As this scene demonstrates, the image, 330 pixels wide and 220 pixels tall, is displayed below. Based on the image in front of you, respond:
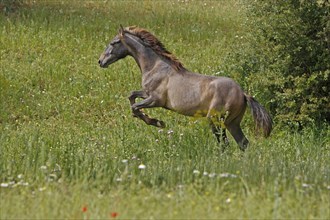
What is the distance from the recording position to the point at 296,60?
57.9 feet

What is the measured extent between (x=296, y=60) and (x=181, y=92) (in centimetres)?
387

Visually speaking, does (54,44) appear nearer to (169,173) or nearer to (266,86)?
(266,86)

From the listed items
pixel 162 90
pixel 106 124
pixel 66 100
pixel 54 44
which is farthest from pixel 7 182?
pixel 54 44

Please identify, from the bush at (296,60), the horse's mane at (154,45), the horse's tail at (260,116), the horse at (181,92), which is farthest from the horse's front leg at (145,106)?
the bush at (296,60)

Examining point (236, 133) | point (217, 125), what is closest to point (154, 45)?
point (217, 125)

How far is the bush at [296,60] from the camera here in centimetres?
1717

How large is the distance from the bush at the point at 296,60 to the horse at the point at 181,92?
2.85 m

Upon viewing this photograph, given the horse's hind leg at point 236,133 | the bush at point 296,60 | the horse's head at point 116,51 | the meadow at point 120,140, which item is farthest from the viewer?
the bush at point 296,60

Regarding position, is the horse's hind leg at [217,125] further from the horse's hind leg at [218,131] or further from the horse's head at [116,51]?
the horse's head at [116,51]

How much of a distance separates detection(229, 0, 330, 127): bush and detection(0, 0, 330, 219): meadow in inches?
16.6

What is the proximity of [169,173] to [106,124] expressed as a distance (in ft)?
26.6

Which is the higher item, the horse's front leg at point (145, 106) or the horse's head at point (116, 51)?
the horse's head at point (116, 51)

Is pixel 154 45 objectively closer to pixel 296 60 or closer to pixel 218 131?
pixel 218 131

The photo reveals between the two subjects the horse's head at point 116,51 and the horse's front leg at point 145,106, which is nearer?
the horse's front leg at point 145,106
